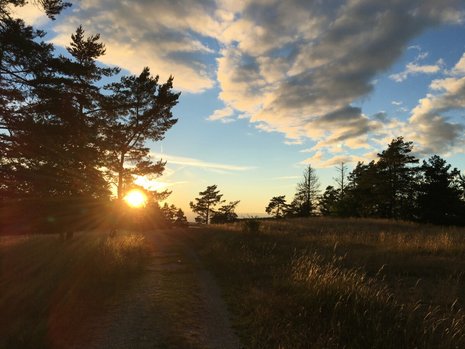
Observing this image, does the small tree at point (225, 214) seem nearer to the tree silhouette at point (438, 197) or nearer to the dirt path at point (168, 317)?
the tree silhouette at point (438, 197)

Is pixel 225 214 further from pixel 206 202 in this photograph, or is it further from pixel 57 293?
pixel 57 293

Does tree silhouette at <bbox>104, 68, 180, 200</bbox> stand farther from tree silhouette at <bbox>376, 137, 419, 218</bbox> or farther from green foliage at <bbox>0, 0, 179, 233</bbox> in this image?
tree silhouette at <bbox>376, 137, 419, 218</bbox>

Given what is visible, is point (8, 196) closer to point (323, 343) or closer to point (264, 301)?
point (264, 301)

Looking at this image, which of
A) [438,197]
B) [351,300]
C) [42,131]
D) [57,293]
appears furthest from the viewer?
[438,197]

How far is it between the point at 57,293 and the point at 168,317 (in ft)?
9.05

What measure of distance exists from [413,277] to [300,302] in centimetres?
536

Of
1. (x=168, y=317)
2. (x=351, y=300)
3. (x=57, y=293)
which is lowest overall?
(x=168, y=317)

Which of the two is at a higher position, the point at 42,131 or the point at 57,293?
the point at 42,131

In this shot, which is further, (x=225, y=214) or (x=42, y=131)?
(x=225, y=214)

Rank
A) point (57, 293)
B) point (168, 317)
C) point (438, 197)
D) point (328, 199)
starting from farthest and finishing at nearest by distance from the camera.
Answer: point (328, 199) < point (438, 197) < point (57, 293) < point (168, 317)

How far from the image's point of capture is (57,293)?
26.8ft

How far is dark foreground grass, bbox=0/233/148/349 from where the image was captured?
5.97 m

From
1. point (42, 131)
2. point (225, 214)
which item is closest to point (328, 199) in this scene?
point (225, 214)

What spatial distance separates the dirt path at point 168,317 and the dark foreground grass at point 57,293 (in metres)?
0.41
